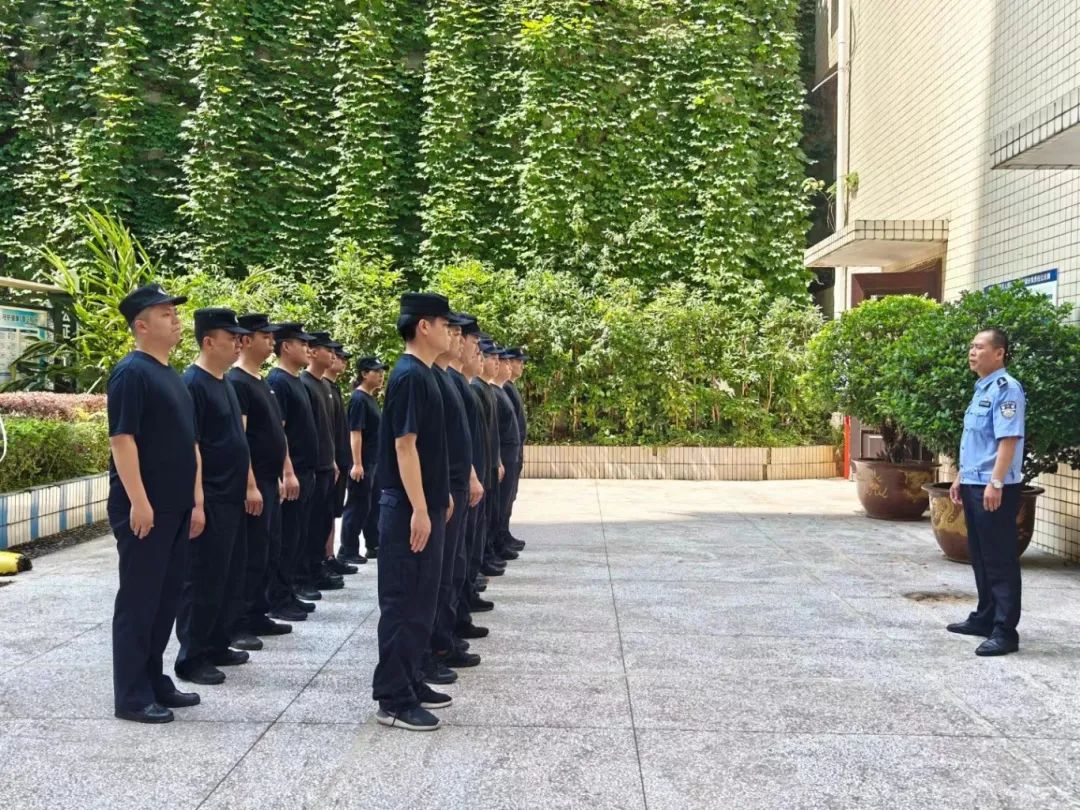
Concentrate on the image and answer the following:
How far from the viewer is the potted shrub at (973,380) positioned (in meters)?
6.81

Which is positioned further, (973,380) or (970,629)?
(973,380)

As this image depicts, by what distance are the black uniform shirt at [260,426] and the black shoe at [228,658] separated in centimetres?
85

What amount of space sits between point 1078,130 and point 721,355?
27.7ft

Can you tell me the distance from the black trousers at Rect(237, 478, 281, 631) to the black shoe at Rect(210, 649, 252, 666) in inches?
10.7

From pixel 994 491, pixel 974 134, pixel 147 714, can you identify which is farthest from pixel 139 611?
pixel 974 134

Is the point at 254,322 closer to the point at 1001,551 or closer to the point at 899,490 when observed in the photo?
the point at 1001,551

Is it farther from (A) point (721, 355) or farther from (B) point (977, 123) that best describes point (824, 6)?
(B) point (977, 123)

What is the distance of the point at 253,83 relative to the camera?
18219mm

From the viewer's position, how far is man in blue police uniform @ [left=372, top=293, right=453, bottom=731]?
12.7 ft

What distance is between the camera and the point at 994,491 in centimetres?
508

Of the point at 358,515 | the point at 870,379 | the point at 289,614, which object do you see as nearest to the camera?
the point at 289,614

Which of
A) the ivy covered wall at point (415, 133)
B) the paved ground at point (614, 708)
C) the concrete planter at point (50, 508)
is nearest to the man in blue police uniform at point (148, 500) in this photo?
the paved ground at point (614, 708)

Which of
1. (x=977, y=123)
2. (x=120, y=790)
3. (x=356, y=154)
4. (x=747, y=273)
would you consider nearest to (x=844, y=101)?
(x=747, y=273)

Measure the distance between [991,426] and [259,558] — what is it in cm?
368
